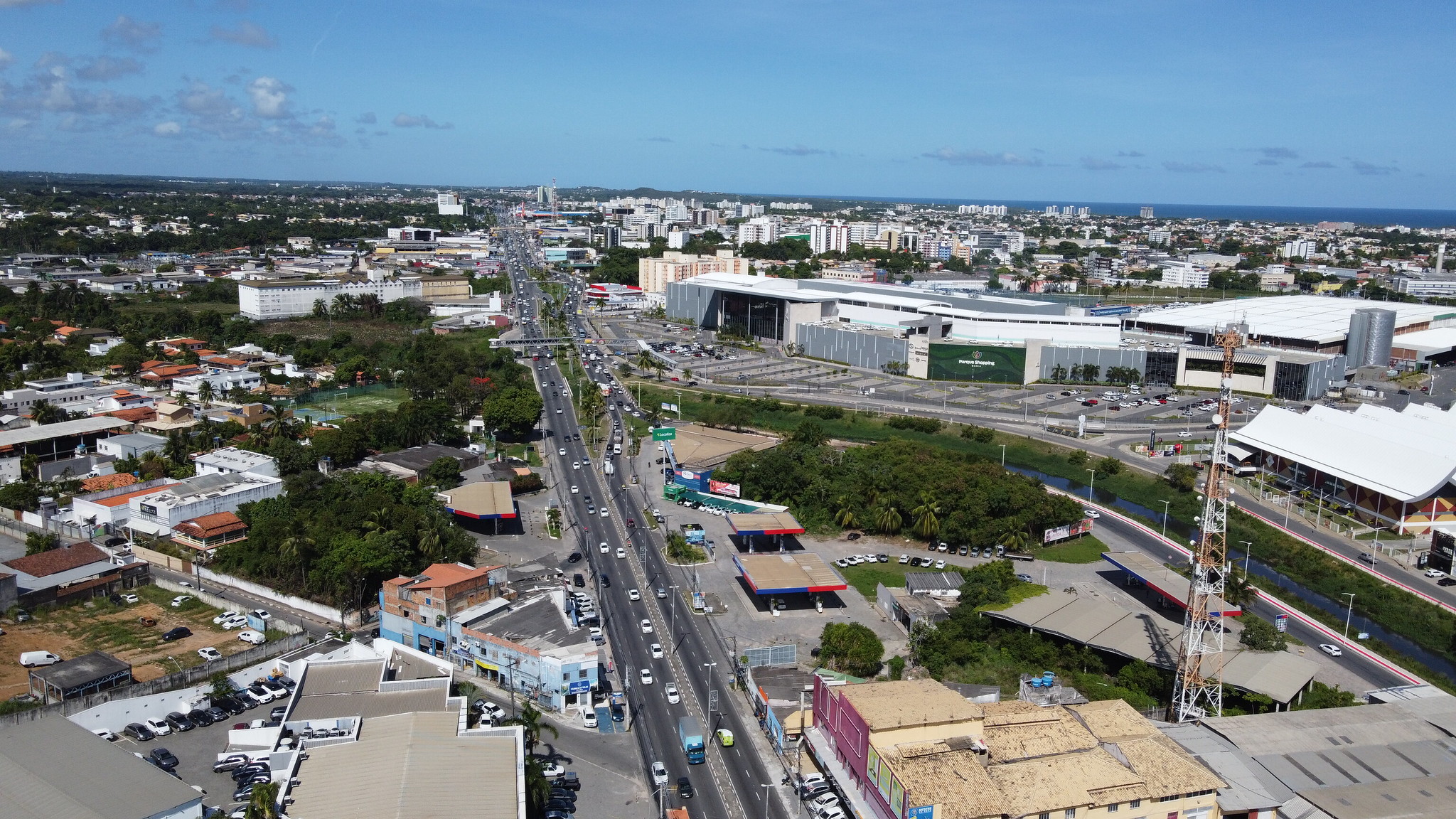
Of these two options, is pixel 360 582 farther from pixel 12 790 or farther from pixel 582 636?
pixel 12 790

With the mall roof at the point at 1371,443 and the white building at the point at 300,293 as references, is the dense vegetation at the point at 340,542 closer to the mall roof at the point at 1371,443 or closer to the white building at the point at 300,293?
the mall roof at the point at 1371,443

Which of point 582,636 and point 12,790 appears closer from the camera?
point 12,790

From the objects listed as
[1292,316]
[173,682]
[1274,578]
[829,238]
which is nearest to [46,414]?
[173,682]

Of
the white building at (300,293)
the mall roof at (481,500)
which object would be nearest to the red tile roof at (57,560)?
the mall roof at (481,500)

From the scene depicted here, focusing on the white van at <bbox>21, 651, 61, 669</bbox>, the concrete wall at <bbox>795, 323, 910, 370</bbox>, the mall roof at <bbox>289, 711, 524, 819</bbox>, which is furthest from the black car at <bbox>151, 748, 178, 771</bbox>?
the concrete wall at <bbox>795, 323, 910, 370</bbox>

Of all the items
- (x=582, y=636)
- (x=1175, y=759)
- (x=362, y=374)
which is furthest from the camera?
(x=362, y=374)

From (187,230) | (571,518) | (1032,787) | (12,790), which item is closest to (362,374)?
(571,518)

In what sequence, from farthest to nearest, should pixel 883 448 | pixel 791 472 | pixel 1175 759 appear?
pixel 883 448
pixel 791 472
pixel 1175 759
